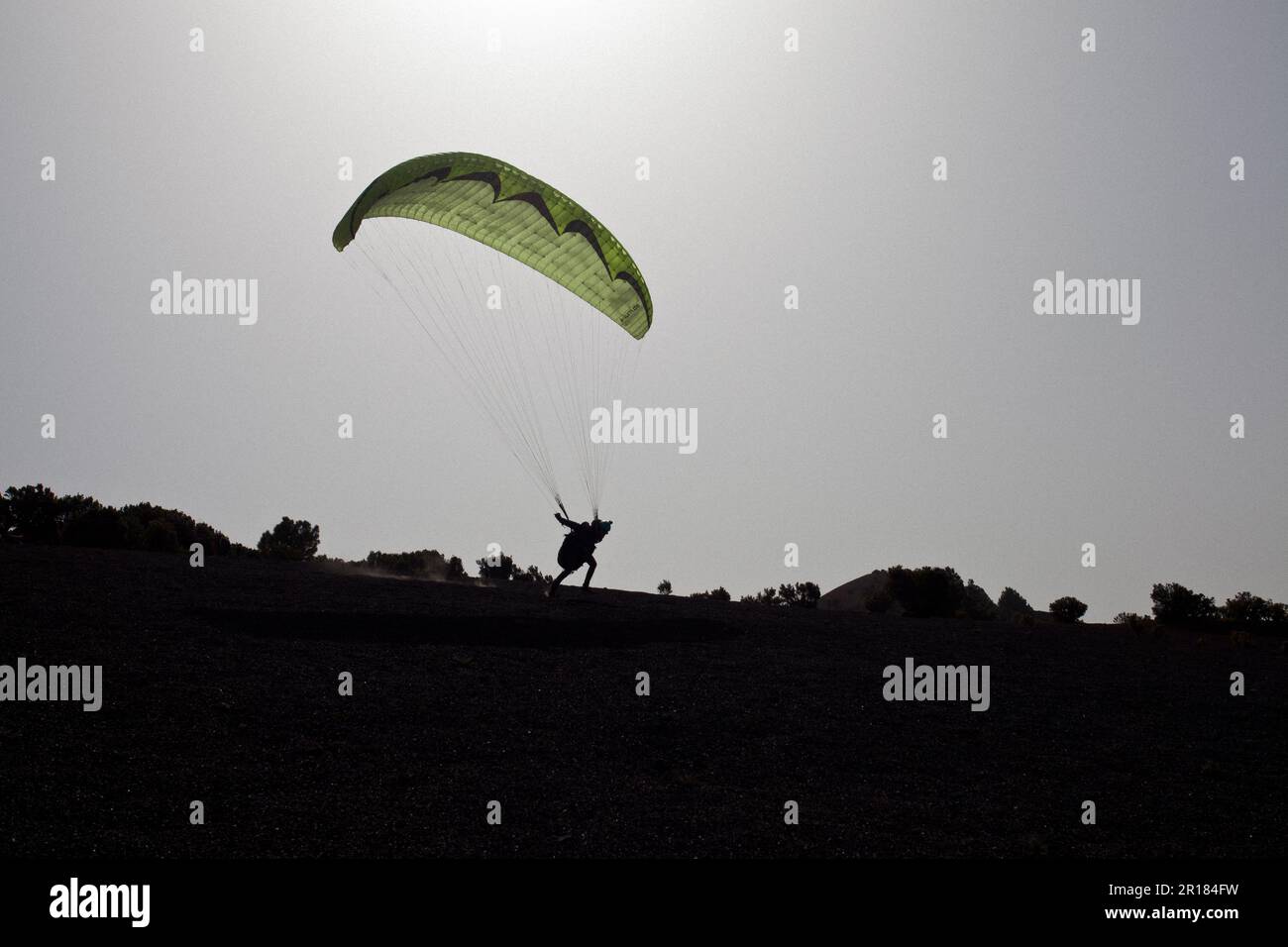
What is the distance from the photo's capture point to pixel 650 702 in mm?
15422

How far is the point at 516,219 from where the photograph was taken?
21.8m

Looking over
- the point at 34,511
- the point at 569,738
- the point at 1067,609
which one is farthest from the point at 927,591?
the point at 34,511

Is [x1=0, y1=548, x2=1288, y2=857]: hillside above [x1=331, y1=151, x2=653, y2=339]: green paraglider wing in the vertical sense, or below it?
below

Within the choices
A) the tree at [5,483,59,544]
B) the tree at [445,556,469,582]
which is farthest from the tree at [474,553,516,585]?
the tree at [5,483,59,544]

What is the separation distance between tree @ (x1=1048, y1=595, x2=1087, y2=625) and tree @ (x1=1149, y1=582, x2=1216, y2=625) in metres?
2.16

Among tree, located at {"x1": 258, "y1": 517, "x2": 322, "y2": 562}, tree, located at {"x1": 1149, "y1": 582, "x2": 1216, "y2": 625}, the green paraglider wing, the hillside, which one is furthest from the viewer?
tree, located at {"x1": 258, "y1": 517, "x2": 322, "y2": 562}

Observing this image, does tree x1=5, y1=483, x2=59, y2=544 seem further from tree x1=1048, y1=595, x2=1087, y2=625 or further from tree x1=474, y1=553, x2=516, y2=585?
tree x1=1048, y1=595, x2=1087, y2=625

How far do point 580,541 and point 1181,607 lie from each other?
64.5 feet

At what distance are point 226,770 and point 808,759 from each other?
7866 mm

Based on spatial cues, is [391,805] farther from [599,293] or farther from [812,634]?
[599,293]

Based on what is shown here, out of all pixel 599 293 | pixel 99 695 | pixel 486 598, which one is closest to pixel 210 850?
pixel 99 695

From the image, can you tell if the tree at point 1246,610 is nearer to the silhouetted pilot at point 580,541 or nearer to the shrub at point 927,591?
the shrub at point 927,591

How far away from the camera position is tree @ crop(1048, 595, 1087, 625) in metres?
30.4

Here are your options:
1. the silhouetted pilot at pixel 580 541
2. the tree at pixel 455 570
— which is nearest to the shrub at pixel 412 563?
the tree at pixel 455 570
